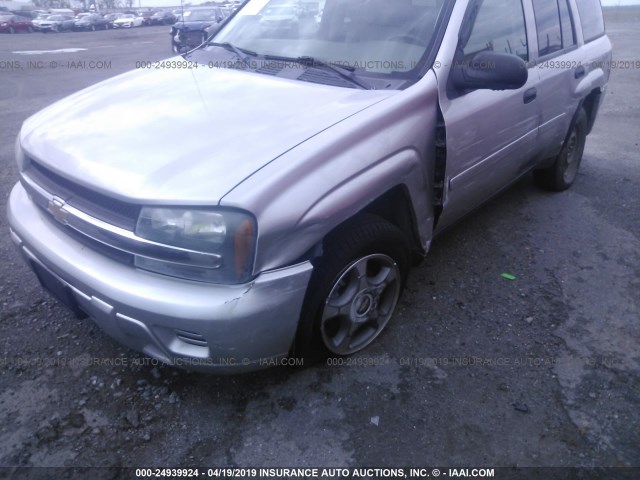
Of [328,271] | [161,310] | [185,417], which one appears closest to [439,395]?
[328,271]

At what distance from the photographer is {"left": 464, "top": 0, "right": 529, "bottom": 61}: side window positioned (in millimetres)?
2727

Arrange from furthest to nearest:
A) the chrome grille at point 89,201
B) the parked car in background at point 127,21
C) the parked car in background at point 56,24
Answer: the parked car in background at point 127,21
the parked car in background at point 56,24
the chrome grille at point 89,201

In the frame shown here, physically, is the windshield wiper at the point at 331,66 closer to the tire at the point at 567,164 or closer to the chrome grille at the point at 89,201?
the chrome grille at the point at 89,201

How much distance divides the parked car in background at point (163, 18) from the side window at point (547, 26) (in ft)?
121

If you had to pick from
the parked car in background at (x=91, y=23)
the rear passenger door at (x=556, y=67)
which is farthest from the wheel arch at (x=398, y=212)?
the parked car in background at (x=91, y=23)

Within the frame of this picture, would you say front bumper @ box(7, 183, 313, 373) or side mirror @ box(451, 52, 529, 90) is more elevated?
side mirror @ box(451, 52, 529, 90)

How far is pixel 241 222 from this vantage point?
174 cm

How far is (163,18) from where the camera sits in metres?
36.0

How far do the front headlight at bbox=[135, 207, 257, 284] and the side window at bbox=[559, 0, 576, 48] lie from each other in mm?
3070

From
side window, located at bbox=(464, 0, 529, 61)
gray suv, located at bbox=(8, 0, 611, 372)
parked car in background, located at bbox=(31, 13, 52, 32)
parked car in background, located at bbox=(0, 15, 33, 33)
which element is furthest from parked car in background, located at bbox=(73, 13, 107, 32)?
side window, located at bbox=(464, 0, 529, 61)

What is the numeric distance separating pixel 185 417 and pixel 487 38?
2563 millimetres

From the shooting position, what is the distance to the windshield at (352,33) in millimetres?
2533

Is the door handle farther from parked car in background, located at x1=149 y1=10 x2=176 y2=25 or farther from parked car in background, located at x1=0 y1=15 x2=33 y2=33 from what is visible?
parked car in background, located at x1=149 y1=10 x2=176 y2=25

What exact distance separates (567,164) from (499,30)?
1.92 meters
